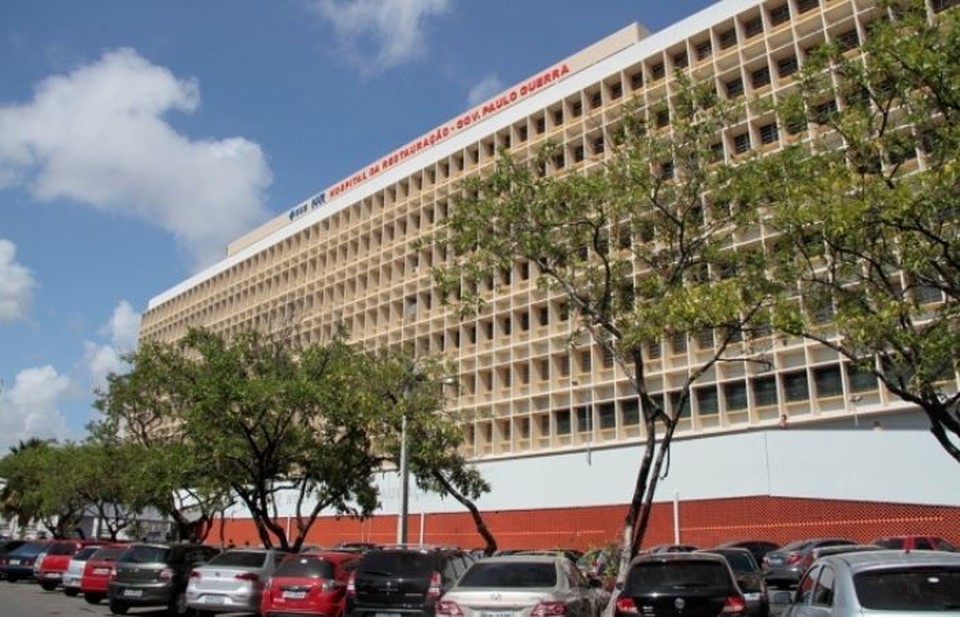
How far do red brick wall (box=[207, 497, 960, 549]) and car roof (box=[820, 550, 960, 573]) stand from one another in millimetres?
22367

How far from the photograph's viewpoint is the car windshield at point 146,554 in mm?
18078

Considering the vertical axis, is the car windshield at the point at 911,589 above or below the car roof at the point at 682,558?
below

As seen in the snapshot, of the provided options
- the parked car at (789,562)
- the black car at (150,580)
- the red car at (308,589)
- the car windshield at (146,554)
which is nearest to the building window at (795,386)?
the parked car at (789,562)

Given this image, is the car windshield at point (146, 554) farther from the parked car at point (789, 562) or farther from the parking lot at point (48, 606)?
the parked car at point (789, 562)

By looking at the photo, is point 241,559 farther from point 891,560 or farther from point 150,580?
point 891,560

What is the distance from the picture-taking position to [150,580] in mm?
17688

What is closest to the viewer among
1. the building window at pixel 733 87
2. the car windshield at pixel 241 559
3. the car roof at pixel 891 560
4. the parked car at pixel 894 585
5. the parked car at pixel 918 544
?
the parked car at pixel 894 585

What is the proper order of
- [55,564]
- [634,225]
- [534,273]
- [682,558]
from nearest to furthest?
1. [682,558]
2. [634,225]
3. [55,564]
4. [534,273]

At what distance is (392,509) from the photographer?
45.8 meters

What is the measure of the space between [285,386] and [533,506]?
18480 millimetres

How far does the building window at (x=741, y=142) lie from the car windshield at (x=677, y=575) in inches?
1198

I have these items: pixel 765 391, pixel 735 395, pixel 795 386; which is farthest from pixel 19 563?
pixel 795 386

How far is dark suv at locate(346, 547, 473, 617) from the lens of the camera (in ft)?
41.8

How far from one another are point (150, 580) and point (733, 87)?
109ft
